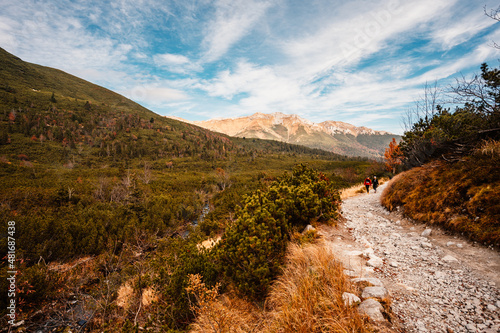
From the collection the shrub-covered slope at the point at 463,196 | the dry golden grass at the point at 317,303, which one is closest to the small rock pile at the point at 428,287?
the dry golden grass at the point at 317,303

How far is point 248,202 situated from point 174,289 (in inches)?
149

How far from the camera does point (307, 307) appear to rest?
3.06 meters

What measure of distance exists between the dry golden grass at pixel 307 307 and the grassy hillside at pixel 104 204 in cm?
152

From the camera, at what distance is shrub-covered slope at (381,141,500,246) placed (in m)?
4.59

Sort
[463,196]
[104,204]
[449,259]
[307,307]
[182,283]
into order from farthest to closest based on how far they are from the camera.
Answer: [104,204], [182,283], [463,196], [449,259], [307,307]

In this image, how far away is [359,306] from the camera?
3.05 metres

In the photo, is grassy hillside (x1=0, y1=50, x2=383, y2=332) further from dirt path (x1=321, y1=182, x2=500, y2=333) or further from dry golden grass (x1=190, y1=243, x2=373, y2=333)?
Answer: dirt path (x1=321, y1=182, x2=500, y2=333)

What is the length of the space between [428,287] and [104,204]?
124 feet

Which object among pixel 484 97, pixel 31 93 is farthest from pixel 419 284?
pixel 31 93

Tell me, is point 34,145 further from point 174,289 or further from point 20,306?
point 174,289

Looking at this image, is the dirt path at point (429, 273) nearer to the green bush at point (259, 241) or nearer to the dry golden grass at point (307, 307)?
the dry golden grass at point (307, 307)

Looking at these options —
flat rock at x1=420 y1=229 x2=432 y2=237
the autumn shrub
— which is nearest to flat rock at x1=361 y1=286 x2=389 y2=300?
flat rock at x1=420 y1=229 x2=432 y2=237

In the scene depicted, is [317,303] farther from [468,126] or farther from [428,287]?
[468,126]

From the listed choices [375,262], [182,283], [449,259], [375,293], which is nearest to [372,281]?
[375,293]
